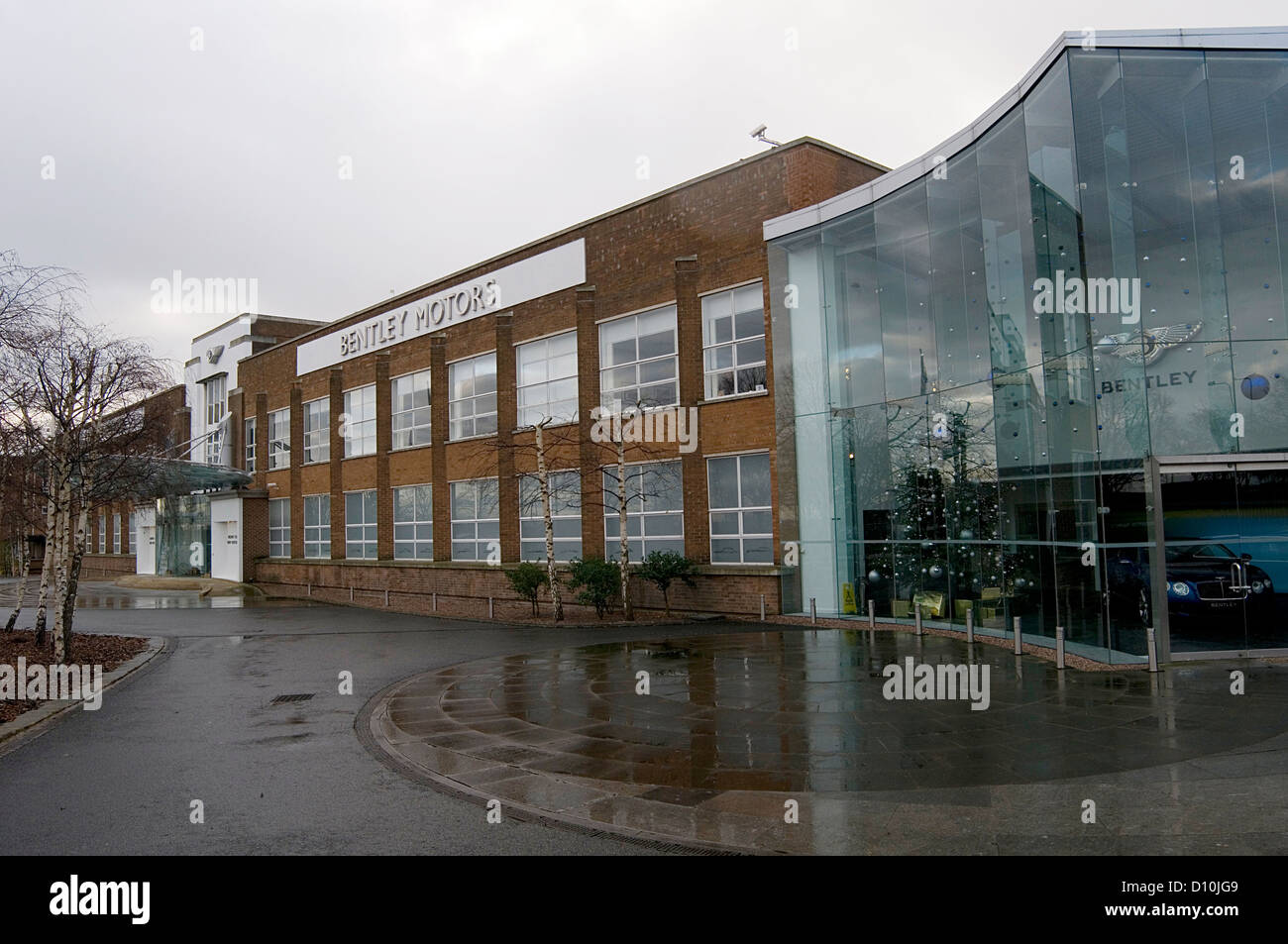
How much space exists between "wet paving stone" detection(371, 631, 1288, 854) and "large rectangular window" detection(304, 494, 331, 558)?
2584 centimetres

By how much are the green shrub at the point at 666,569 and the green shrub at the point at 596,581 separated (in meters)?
0.93

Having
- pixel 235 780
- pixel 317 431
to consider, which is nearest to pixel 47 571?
pixel 235 780

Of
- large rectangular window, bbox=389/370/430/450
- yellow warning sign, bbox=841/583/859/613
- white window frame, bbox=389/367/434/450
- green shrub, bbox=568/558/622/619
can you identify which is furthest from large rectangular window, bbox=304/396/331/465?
yellow warning sign, bbox=841/583/859/613

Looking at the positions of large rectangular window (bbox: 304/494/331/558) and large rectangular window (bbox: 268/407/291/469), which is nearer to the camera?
large rectangular window (bbox: 304/494/331/558)

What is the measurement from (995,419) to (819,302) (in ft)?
18.6

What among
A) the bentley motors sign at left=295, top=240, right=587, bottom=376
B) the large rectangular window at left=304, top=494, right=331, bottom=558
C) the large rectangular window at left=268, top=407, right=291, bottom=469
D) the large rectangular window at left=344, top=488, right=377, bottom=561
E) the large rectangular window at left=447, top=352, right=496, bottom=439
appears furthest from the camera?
the large rectangular window at left=268, top=407, right=291, bottom=469

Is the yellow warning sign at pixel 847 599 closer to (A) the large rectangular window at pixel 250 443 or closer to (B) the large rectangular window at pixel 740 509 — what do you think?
(B) the large rectangular window at pixel 740 509

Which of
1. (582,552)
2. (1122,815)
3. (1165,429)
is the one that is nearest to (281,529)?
(582,552)

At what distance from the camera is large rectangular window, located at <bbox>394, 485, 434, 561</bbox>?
3148 centimetres

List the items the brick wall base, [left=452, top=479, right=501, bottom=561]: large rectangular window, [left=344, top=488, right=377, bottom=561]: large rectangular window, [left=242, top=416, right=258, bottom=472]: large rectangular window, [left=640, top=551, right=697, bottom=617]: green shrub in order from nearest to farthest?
the brick wall base → [left=640, top=551, right=697, bottom=617]: green shrub → [left=452, top=479, right=501, bottom=561]: large rectangular window → [left=344, top=488, right=377, bottom=561]: large rectangular window → [left=242, top=416, right=258, bottom=472]: large rectangular window

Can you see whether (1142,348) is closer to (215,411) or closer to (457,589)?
(457,589)

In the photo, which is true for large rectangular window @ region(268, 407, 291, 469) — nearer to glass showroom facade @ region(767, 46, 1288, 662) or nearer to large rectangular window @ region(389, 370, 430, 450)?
large rectangular window @ region(389, 370, 430, 450)

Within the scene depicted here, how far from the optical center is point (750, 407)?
21000 millimetres
